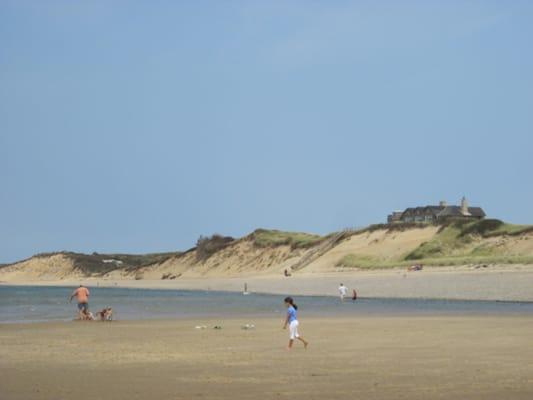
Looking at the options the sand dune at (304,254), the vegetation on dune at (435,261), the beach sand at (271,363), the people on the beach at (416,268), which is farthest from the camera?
the sand dune at (304,254)

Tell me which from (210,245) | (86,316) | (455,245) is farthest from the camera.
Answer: (210,245)

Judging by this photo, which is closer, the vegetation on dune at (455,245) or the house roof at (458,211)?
the vegetation on dune at (455,245)

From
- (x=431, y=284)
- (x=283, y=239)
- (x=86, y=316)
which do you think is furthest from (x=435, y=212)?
(x=86, y=316)

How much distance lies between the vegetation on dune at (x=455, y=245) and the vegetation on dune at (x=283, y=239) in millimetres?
19550

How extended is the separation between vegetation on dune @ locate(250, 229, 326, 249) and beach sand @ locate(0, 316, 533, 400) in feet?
266

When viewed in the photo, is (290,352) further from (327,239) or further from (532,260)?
(327,239)

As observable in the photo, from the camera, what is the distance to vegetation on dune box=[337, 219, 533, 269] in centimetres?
7750

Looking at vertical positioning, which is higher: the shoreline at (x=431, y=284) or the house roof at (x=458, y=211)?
the house roof at (x=458, y=211)

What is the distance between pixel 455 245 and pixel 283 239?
36.0 metres

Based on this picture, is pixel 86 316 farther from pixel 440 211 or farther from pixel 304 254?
pixel 440 211

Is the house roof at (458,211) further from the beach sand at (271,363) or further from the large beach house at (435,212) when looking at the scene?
the beach sand at (271,363)

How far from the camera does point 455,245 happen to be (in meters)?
83.5

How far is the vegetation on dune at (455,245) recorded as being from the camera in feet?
254

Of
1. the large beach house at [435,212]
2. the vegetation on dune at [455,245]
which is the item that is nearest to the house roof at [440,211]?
the large beach house at [435,212]
